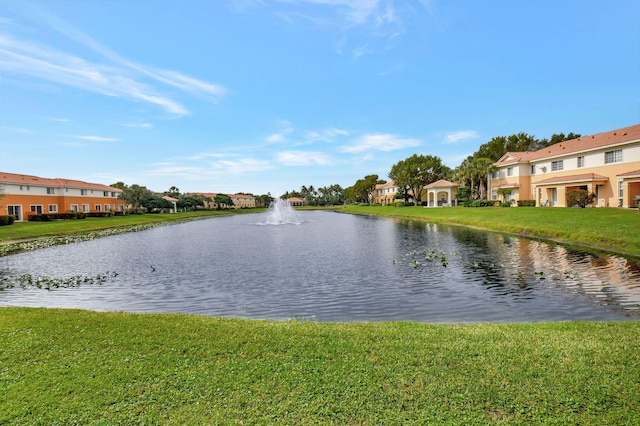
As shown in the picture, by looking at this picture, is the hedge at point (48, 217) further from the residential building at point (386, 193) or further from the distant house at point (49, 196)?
the residential building at point (386, 193)

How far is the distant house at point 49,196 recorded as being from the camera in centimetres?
5006

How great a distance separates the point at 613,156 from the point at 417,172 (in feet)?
164

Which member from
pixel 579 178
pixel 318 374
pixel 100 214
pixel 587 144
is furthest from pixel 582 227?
pixel 100 214

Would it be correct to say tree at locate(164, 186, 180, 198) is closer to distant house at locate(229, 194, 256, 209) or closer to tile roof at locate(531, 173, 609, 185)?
distant house at locate(229, 194, 256, 209)

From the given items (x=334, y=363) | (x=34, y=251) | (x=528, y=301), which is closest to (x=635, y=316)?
(x=528, y=301)

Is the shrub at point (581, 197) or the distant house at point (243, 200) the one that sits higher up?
the distant house at point (243, 200)

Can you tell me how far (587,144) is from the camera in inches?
1647

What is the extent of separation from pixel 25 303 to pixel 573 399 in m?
13.7

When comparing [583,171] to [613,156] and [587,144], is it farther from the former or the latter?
[613,156]

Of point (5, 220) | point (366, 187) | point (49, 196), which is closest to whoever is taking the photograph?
point (5, 220)

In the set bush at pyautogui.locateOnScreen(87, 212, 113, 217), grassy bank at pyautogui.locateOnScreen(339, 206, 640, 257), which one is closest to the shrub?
grassy bank at pyautogui.locateOnScreen(339, 206, 640, 257)

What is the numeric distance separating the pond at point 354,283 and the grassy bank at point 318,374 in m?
2.58

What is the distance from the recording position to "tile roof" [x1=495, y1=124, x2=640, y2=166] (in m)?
36.8

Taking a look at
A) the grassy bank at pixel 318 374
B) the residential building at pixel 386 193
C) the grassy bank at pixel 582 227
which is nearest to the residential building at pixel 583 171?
the grassy bank at pixel 582 227
